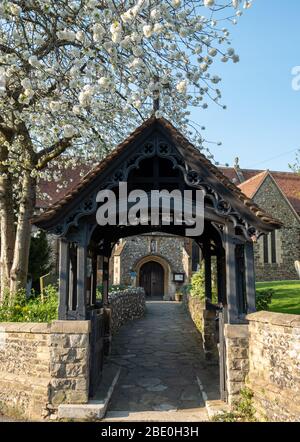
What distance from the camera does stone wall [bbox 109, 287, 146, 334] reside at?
11.6m

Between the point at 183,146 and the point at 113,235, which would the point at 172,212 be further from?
the point at 113,235

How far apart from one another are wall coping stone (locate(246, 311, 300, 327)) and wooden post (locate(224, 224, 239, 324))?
9.6 inches

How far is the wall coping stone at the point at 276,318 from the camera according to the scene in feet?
14.7

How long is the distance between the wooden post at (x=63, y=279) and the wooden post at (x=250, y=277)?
2.81 m

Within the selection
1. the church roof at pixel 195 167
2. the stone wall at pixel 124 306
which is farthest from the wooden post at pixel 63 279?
the stone wall at pixel 124 306

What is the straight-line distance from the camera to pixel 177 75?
25.0ft

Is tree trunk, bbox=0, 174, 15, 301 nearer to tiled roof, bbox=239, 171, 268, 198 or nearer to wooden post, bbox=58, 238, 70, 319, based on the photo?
wooden post, bbox=58, 238, 70, 319

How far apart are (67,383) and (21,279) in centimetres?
374

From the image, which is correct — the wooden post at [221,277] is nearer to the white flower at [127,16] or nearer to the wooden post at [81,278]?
the wooden post at [81,278]

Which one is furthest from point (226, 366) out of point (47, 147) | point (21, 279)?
point (47, 147)

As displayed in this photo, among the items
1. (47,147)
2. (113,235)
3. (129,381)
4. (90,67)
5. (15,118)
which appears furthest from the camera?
(47,147)

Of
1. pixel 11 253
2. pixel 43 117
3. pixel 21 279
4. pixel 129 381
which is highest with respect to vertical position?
pixel 43 117

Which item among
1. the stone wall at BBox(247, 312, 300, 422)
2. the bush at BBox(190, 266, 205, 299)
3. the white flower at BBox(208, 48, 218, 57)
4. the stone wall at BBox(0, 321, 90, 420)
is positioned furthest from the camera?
the bush at BBox(190, 266, 205, 299)

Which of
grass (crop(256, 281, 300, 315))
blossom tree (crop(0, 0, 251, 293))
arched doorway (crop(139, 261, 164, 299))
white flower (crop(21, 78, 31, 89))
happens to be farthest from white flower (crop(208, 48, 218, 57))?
arched doorway (crop(139, 261, 164, 299))
